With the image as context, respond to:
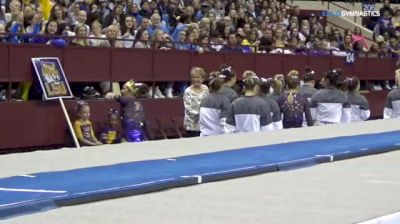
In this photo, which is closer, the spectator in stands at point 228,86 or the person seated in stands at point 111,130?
the spectator in stands at point 228,86

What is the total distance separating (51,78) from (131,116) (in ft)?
6.53

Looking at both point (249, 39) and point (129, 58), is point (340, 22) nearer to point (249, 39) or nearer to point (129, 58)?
point (249, 39)

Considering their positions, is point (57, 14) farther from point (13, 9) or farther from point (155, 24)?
point (155, 24)

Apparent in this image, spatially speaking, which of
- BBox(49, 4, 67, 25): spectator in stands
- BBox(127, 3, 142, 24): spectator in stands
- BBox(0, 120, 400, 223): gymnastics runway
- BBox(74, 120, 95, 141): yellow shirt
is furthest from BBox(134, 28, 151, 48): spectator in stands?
BBox(0, 120, 400, 223): gymnastics runway

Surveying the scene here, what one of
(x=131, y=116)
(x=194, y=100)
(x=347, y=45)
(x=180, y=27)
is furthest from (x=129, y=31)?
(x=347, y=45)

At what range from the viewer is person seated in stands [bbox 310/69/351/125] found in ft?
49.0

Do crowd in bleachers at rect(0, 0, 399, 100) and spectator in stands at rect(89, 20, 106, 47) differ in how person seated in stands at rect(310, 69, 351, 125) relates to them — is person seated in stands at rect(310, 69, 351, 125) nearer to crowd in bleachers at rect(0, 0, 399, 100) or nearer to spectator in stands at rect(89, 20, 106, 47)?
crowd in bleachers at rect(0, 0, 399, 100)

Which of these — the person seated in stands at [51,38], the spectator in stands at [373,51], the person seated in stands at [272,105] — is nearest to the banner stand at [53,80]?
the person seated in stands at [51,38]

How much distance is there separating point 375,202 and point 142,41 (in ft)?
39.4

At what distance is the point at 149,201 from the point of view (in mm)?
7773

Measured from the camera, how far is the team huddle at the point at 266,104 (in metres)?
13.4

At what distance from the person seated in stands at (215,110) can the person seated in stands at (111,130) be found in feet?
14.5

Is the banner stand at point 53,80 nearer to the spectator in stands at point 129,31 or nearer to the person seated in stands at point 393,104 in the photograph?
the spectator in stands at point 129,31

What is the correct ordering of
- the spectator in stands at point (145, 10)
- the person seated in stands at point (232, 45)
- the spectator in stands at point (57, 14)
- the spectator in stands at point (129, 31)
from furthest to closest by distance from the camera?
the person seated in stands at point (232, 45) < the spectator in stands at point (145, 10) < the spectator in stands at point (129, 31) < the spectator in stands at point (57, 14)
